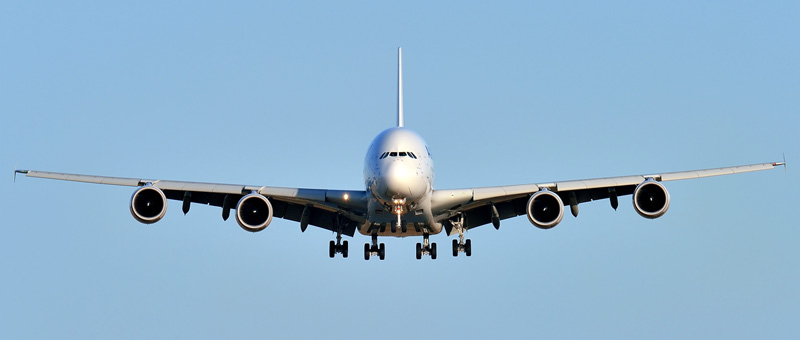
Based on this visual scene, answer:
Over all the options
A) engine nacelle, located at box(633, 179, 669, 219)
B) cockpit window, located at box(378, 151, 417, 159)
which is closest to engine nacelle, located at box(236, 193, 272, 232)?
cockpit window, located at box(378, 151, 417, 159)

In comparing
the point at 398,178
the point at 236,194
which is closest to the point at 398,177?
the point at 398,178

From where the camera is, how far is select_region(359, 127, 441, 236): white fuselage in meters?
40.3

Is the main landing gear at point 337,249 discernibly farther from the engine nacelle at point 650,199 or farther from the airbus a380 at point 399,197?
the engine nacelle at point 650,199

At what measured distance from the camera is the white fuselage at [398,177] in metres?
40.3

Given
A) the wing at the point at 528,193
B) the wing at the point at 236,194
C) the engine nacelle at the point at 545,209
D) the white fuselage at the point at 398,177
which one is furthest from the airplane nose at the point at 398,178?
the engine nacelle at the point at 545,209

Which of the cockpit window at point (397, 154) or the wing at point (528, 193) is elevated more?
the cockpit window at point (397, 154)

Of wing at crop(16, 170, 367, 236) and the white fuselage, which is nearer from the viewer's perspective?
the white fuselage

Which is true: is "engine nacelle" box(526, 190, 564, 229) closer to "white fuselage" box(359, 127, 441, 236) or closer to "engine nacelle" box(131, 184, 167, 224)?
"white fuselage" box(359, 127, 441, 236)

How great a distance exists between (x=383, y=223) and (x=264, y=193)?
429 cm

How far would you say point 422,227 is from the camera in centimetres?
4575

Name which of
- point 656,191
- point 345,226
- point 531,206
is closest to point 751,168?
point 656,191

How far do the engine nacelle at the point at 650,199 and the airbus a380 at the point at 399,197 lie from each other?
3 cm

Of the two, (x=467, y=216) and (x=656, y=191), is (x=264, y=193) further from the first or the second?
(x=656, y=191)

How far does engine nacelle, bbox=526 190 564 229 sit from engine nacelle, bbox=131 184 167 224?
1202 cm
